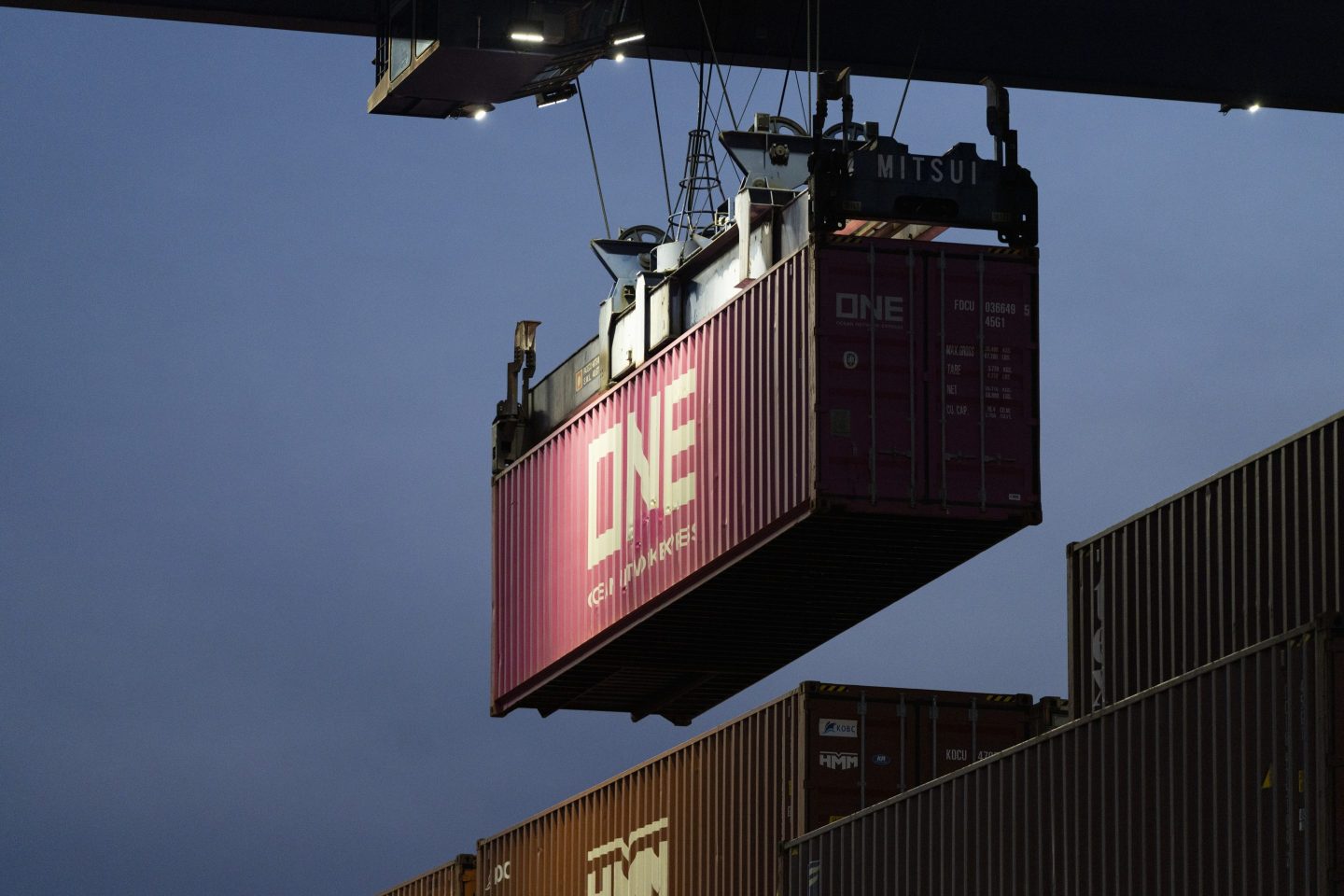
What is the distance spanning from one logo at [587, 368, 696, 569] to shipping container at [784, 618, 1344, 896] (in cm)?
624

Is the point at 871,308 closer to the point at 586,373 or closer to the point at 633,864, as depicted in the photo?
the point at 633,864

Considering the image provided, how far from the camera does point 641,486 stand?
83.7ft

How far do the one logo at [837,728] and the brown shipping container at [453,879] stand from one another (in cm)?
915

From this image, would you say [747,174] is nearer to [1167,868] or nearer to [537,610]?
[537,610]

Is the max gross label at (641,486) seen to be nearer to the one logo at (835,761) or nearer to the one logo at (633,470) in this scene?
the one logo at (633,470)

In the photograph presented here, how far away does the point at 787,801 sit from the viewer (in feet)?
73.1

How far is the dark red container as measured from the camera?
840 inches

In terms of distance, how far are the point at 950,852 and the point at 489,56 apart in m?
11.8

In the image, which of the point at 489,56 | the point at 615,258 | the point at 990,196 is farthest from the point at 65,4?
the point at 990,196

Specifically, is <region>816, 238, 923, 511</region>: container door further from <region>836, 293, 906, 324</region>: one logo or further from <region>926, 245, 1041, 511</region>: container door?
<region>926, 245, 1041, 511</region>: container door

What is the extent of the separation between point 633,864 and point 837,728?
3.90 meters

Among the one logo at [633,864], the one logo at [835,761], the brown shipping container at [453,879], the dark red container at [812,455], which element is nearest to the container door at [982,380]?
the dark red container at [812,455]

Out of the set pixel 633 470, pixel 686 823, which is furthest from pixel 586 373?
pixel 686 823

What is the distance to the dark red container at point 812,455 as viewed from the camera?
21.3 m
